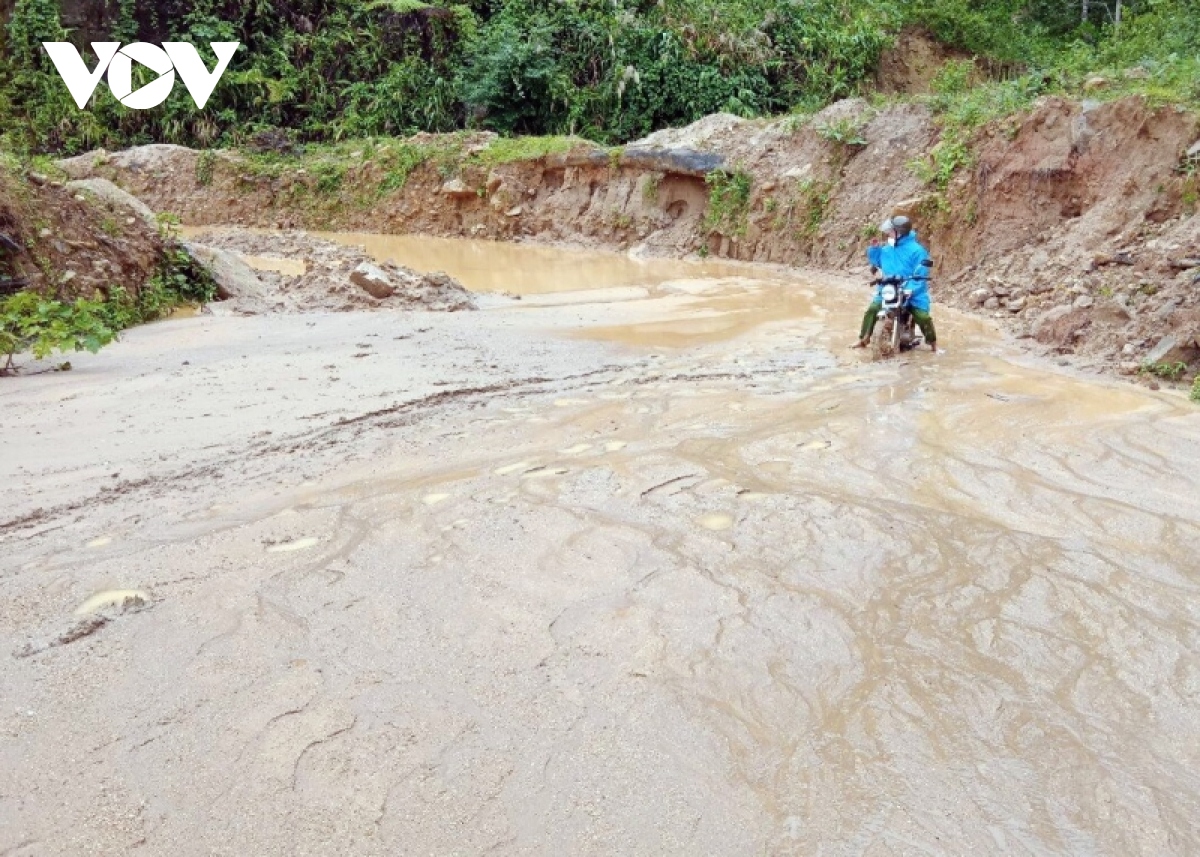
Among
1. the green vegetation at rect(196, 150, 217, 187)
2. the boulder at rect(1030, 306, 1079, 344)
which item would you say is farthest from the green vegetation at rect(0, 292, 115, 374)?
the green vegetation at rect(196, 150, 217, 187)

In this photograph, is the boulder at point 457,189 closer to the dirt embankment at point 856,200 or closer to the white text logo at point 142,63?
the dirt embankment at point 856,200

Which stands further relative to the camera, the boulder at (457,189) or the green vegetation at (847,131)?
the boulder at (457,189)

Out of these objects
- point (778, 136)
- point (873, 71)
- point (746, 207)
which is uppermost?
point (873, 71)

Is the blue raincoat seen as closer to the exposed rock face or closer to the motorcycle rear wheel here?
the motorcycle rear wheel

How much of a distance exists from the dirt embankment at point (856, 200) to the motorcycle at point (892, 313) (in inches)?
55.8

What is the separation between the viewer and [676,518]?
4520mm

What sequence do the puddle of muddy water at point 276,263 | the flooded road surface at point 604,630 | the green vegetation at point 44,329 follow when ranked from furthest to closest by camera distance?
1. the puddle of muddy water at point 276,263
2. the green vegetation at point 44,329
3. the flooded road surface at point 604,630

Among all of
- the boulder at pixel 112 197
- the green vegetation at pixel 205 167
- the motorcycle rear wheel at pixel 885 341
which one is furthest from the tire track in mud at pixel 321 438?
the green vegetation at pixel 205 167

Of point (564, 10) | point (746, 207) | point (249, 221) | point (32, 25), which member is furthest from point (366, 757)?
point (32, 25)

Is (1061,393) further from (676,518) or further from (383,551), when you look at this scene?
(383,551)

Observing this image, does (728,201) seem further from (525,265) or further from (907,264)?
(907,264)

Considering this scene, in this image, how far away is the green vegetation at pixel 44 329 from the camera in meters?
7.29

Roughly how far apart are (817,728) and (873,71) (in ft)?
73.6

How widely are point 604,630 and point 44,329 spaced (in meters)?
6.07
